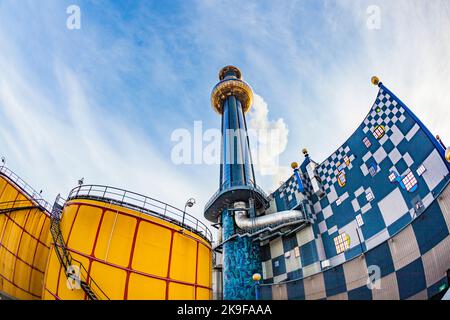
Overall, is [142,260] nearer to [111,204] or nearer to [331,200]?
[111,204]

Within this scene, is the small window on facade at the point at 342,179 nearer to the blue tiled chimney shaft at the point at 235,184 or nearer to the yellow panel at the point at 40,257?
the blue tiled chimney shaft at the point at 235,184

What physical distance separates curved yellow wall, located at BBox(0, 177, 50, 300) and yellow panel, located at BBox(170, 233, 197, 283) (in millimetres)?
10862

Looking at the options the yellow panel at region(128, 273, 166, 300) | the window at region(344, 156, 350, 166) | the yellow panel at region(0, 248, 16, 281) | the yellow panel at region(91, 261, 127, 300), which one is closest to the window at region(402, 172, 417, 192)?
the window at region(344, 156, 350, 166)

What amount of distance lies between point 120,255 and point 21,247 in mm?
10808

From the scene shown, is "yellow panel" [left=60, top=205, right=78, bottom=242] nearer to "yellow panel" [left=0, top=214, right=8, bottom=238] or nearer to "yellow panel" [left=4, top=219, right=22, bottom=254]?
"yellow panel" [left=0, top=214, right=8, bottom=238]

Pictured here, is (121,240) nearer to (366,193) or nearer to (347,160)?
(366,193)

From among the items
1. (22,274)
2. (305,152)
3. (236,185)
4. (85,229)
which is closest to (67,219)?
(85,229)

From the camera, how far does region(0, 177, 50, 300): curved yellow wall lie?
1514 cm

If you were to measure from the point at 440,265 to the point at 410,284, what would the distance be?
5.57 feet
